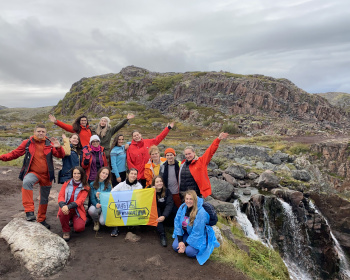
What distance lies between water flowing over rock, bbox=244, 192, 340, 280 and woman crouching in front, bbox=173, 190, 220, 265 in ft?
31.3

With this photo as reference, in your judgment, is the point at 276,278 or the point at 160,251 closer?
the point at 160,251

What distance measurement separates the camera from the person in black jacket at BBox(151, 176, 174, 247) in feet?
24.8

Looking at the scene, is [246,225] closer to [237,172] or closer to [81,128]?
[237,172]

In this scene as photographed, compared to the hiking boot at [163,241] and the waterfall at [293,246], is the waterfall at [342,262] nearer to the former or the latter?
the waterfall at [293,246]

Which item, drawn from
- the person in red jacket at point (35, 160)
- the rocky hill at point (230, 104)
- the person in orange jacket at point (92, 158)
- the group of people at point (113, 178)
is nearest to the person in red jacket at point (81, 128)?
the group of people at point (113, 178)

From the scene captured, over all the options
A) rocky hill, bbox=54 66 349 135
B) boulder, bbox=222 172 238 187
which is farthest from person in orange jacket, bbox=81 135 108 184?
rocky hill, bbox=54 66 349 135

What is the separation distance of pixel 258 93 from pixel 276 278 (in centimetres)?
6589

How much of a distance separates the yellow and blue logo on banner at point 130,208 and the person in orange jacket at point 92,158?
0.77 m

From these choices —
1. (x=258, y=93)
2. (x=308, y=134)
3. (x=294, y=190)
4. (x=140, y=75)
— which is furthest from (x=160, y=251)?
(x=140, y=75)

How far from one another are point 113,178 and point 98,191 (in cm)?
101

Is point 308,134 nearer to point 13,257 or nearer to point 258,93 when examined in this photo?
point 258,93

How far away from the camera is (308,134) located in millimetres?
49312

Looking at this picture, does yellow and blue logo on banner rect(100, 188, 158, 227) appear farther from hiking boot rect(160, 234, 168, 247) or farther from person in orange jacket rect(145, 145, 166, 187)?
person in orange jacket rect(145, 145, 166, 187)

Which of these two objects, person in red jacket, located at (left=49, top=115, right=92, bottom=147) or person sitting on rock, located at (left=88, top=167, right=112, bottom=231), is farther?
person in red jacket, located at (left=49, top=115, right=92, bottom=147)
